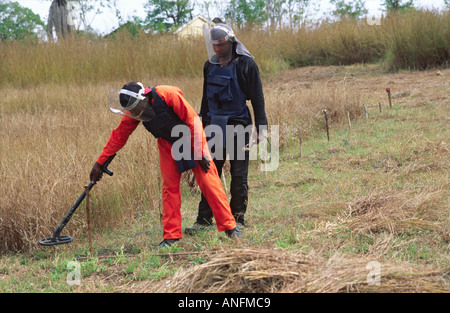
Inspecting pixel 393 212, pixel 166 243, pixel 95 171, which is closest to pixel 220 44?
pixel 95 171

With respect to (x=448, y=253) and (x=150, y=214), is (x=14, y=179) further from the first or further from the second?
(x=448, y=253)

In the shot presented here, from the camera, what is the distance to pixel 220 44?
15.8ft

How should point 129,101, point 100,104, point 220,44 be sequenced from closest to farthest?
point 129,101 → point 220,44 → point 100,104

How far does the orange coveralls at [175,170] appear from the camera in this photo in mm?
4414

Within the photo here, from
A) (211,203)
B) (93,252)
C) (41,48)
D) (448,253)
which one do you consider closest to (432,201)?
(448,253)

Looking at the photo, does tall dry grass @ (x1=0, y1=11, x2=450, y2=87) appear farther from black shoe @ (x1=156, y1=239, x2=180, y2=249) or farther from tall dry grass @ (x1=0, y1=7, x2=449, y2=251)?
black shoe @ (x1=156, y1=239, x2=180, y2=249)

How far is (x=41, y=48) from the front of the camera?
46.7 feet

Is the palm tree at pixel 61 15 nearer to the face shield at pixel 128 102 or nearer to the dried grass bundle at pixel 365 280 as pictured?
the face shield at pixel 128 102

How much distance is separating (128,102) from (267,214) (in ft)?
6.66

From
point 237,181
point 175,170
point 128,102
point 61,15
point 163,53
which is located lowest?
point 237,181

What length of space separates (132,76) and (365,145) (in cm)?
796

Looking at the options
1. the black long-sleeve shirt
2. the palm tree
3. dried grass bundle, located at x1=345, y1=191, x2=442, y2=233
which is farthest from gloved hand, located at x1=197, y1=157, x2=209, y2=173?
the palm tree

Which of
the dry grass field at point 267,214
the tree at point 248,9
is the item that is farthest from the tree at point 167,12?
the dry grass field at point 267,214

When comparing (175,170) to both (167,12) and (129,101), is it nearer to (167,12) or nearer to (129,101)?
(129,101)
